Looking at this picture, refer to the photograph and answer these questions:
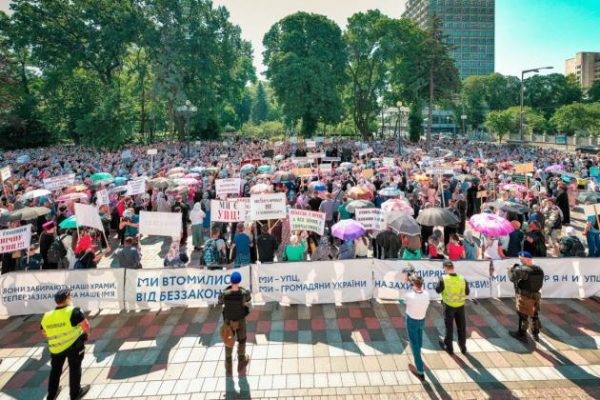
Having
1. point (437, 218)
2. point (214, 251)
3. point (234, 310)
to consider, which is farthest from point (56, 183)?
point (437, 218)

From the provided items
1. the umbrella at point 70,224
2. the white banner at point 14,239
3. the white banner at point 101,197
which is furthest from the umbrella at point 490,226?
the white banner at point 101,197

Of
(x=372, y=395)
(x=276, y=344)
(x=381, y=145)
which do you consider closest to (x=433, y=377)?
(x=372, y=395)

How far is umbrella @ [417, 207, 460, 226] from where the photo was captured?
8.88 meters

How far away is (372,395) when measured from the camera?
5.51 metres

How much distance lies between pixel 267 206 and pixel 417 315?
493cm

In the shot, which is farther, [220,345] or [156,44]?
[156,44]

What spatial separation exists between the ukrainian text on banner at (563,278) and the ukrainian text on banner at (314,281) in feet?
8.96

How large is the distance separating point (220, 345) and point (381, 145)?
3668 cm

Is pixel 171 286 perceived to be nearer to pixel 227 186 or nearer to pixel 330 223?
pixel 227 186

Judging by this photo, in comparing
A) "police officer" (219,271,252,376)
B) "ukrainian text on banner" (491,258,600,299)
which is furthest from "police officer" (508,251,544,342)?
"police officer" (219,271,252,376)

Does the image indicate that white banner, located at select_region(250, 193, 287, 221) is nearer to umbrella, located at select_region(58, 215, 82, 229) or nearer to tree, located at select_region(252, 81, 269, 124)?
umbrella, located at select_region(58, 215, 82, 229)

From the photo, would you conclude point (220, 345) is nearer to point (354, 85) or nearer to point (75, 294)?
point (75, 294)

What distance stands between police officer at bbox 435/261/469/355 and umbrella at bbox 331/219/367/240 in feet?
8.08

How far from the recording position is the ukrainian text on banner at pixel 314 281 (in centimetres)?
826
